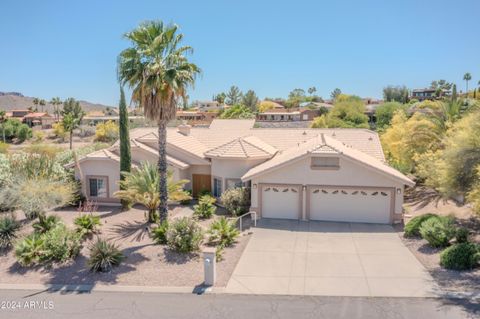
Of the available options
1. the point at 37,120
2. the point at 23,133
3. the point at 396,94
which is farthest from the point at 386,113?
the point at 37,120

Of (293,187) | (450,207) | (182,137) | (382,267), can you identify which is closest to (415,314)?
(382,267)

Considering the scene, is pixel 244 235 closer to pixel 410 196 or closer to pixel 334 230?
pixel 334 230

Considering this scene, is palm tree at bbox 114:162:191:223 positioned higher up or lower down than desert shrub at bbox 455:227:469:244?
higher up

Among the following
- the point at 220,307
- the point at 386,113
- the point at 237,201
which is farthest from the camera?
the point at 386,113

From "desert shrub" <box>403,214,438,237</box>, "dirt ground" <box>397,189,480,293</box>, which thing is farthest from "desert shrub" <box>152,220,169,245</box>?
"desert shrub" <box>403,214,438,237</box>

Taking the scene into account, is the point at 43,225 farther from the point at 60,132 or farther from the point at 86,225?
the point at 60,132

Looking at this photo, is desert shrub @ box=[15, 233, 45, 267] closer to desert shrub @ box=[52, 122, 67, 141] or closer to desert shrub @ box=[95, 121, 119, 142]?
desert shrub @ box=[95, 121, 119, 142]
